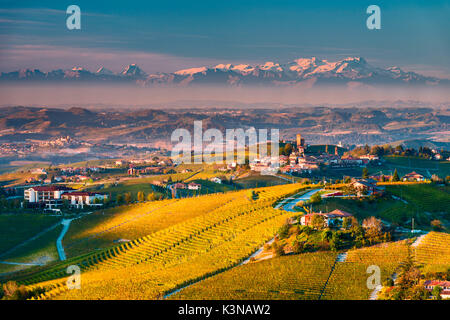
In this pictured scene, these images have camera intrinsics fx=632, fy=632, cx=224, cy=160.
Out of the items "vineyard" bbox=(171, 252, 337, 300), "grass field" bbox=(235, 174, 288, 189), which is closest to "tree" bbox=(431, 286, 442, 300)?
"vineyard" bbox=(171, 252, 337, 300)

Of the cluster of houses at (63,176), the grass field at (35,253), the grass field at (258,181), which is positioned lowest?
the cluster of houses at (63,176)

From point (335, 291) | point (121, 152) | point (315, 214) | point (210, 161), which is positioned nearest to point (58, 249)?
point (315, 214)

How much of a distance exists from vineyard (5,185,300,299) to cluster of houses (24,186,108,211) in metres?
19.3

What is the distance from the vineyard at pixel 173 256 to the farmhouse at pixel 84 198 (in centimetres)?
1870

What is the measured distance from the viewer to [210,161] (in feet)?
348

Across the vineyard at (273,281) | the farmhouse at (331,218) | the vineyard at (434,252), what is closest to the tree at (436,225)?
the vineyard at (434,252)

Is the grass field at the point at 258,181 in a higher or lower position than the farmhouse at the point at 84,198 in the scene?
higher

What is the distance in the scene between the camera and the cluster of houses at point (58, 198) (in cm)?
6172

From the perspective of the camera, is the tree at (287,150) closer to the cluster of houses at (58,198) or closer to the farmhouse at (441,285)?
the cluster of houses at (58,198)

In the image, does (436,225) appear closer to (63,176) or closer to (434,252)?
(434,252)

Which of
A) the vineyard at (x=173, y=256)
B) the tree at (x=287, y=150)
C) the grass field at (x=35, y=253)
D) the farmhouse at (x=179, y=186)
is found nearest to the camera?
the vineyard at (x=173, y=256)

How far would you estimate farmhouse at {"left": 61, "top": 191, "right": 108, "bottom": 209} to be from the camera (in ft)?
202

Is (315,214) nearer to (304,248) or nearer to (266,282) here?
(304,248)

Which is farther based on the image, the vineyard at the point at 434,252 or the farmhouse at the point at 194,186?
the farmhouse at the point at 194,186
